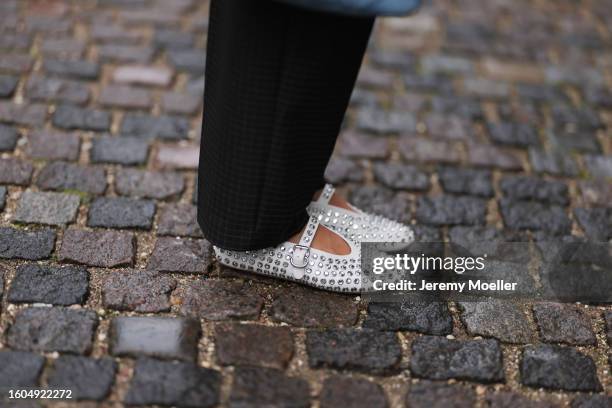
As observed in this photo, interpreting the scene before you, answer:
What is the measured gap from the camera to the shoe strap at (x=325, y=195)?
8.04 ft

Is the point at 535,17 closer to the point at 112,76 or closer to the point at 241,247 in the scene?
the point at 112,76

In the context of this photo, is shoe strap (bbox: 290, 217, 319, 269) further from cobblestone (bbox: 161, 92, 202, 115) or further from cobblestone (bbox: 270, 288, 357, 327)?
cobblestone (bbox: 161, 92, 202, 115)

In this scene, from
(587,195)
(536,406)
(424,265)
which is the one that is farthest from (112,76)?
(536,406)

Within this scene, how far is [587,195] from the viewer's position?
9.76ft

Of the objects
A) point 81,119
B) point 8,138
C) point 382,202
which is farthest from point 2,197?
point 382,202

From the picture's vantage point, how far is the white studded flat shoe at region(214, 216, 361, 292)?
2262 millimetres

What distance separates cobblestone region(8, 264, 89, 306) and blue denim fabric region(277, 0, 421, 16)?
101cm

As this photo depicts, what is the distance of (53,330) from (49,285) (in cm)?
20

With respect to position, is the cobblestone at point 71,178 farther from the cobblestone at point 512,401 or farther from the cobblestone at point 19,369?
the cobblestone at point 512,401

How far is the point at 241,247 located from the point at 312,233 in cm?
24

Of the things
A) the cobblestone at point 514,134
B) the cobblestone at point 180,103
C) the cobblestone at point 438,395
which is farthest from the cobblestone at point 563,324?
the cobblestone at point 180,103

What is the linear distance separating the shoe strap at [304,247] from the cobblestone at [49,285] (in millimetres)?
603

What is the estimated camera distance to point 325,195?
2.46 metres

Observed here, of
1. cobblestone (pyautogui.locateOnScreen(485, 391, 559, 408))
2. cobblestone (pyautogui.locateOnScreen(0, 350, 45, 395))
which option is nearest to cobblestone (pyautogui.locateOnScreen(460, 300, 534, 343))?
cobblestone (pyautogui.locateOnScreen(485, 391, 559, 408))
